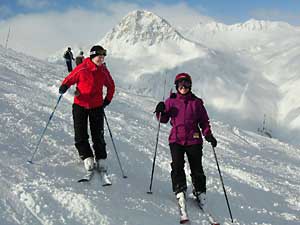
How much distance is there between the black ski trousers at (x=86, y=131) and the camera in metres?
9.03

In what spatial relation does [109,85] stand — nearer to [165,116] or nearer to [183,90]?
[165,116]

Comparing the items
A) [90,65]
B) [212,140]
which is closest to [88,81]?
[90,65]

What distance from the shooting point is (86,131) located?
9195mm

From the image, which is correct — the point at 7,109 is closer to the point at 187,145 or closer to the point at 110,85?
the point at 110,85

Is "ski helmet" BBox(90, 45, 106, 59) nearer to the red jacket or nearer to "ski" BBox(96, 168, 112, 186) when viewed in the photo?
the red jacket

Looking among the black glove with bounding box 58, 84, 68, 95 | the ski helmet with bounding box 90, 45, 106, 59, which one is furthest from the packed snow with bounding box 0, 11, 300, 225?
the ski helmet with bounding box 90, 45, 106, 59

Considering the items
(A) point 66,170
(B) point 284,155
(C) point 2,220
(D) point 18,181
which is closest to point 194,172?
(A) point 66,170

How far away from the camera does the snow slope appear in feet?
23.9

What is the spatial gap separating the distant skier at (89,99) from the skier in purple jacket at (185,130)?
1.21m

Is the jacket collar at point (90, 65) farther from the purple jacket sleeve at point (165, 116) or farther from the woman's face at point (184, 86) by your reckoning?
the woman's face at point (184, 86)

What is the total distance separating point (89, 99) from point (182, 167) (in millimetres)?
2062

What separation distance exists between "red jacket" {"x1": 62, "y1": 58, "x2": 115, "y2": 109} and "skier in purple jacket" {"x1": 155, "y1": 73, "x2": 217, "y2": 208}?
1.22 meters

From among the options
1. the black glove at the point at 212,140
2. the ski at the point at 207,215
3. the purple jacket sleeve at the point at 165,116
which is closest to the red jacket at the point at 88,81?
the purple jacket sleeve at the point at 165,116

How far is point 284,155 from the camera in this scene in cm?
1745
